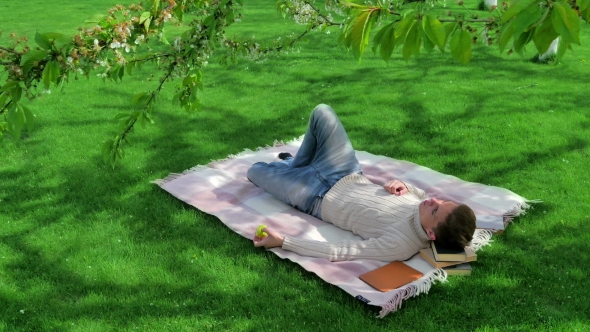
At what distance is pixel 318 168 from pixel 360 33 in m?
3.03

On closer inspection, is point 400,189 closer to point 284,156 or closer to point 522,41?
point 284,156

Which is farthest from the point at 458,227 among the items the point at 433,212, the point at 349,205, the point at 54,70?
the point at 54,70

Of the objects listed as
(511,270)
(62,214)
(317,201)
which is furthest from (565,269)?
(62,214)

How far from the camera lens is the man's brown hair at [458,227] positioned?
381 centimetres

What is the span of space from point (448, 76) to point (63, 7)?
41.8 feet

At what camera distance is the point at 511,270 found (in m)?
3.98

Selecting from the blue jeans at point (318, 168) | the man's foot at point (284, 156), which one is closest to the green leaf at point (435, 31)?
the blue jeans at point (318, 168)

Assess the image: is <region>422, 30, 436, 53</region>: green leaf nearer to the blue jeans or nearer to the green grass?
the green grass

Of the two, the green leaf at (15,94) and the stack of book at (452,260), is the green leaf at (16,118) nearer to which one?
the green leaf at (15,94)

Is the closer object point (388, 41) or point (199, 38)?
point (388, 41)

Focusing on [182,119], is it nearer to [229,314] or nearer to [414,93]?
[414,93]

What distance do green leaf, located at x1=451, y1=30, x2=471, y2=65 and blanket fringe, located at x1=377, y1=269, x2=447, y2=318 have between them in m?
2.08

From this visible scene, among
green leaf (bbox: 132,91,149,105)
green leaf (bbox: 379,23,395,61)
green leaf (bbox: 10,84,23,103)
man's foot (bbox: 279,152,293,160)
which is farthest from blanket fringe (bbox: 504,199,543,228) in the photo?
green leaf (bbox: 10,84,23,103)

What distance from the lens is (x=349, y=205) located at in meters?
4.48
